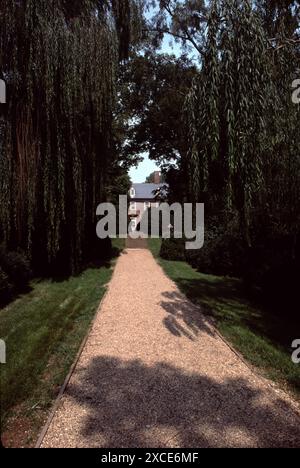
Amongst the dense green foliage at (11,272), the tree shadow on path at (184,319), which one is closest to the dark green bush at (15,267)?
the dense green foliage at (11,272)

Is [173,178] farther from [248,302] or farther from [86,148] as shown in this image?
[248,302]

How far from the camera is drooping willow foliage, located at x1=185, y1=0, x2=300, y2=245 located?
18.0 feet

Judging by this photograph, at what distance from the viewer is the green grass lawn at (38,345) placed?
13.4ft

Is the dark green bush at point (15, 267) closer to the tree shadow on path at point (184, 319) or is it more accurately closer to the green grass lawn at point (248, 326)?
the tree shadow on path at point (184, 319)

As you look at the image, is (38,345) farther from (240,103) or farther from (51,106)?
(51,106)

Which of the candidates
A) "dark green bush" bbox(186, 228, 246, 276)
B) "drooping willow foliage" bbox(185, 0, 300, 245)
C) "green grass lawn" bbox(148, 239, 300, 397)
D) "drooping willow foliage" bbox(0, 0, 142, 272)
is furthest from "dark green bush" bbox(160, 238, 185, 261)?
"drooping willow foliage" bbox(185, 0, 300, 245)

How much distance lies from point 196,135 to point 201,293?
649 cm

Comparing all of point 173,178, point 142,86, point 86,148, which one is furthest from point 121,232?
point 86,148

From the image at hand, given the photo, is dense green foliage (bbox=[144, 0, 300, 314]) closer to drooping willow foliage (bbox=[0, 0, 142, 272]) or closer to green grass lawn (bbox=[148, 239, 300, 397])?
green grass lawn (bbox=[148, 239, 300, 397])

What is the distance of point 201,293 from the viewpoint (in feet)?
36.3

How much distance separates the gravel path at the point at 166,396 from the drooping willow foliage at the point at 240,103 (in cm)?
297

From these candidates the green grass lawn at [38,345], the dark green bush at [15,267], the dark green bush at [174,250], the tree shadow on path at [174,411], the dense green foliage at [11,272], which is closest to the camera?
the tree shadow on path at [174,411]

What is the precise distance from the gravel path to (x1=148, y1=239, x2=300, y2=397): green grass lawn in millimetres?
384

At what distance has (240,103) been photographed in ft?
17.8
